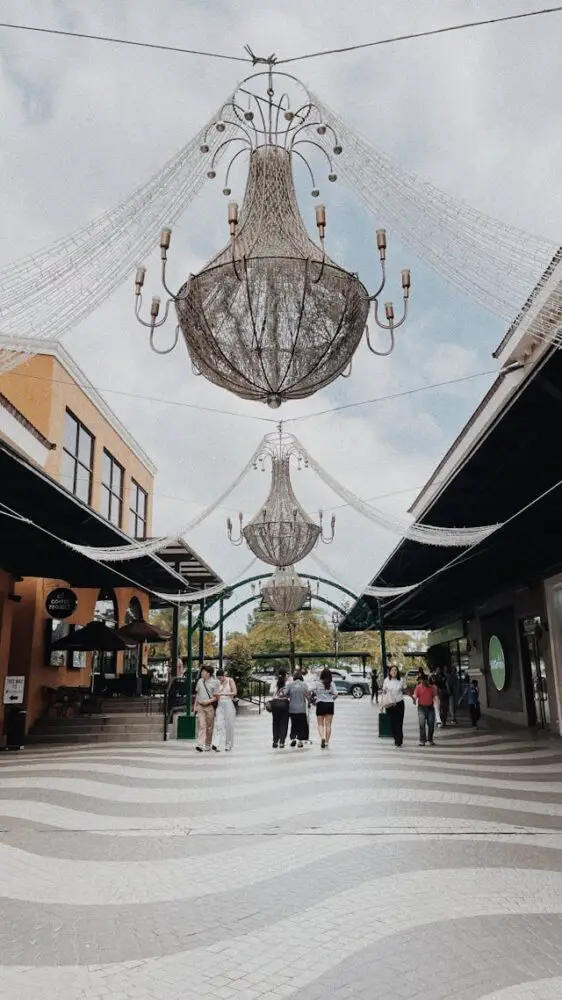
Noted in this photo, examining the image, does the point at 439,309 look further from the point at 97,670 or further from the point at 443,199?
the point at 97,670

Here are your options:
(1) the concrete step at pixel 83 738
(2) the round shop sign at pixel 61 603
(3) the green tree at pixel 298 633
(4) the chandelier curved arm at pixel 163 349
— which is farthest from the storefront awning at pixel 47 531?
(3) the green tree at pixel 298 633

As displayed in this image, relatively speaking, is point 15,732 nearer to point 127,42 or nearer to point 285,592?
point 285,592

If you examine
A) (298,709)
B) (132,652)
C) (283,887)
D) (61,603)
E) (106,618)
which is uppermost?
(106,618)

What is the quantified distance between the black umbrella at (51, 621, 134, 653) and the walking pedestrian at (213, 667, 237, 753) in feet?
10.8

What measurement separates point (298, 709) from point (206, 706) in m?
1.81

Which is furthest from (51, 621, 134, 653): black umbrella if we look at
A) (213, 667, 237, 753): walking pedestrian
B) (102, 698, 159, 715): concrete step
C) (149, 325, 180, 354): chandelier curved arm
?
(149, 325, 180, 354): chandelier curved arm

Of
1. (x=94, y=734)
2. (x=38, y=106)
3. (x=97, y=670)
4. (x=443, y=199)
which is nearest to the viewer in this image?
(x=443, y=199)

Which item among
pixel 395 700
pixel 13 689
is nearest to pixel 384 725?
pixel 395 700

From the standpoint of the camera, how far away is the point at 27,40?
15.7 feet

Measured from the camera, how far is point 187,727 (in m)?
15.9

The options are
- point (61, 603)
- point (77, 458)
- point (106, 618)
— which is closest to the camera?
point (61, 603)

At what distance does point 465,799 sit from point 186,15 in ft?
26.1

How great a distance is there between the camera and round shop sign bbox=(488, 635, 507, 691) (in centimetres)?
1944

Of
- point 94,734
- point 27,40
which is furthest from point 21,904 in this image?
point 94,734
